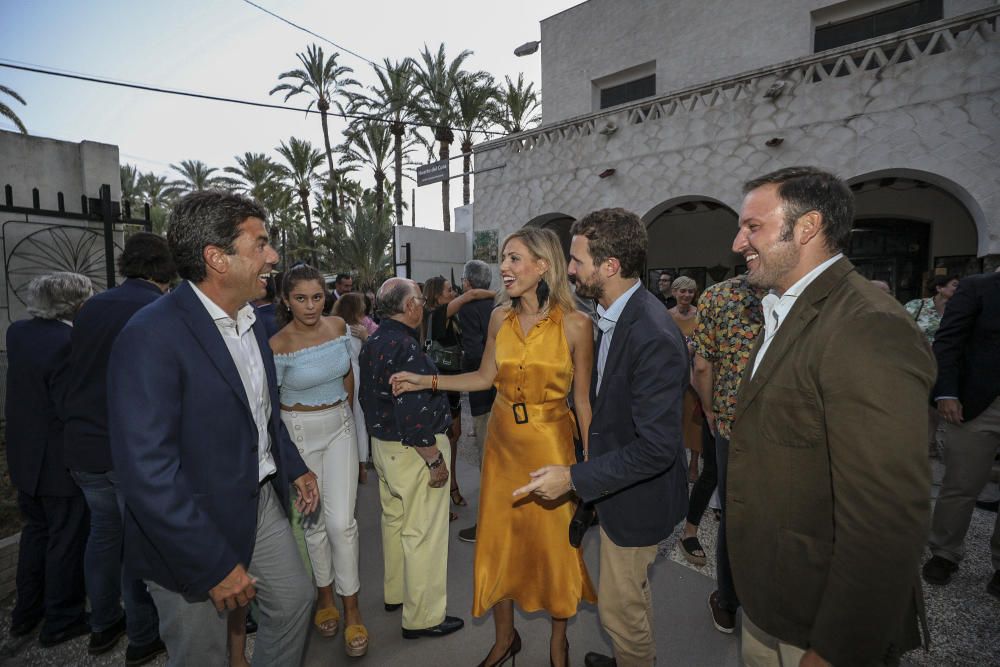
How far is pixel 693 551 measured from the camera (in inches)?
149

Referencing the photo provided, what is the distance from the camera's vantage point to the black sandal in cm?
374

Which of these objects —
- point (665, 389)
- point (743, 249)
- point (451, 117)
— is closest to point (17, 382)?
point (665, 389)

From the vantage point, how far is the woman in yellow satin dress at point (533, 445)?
239 cm

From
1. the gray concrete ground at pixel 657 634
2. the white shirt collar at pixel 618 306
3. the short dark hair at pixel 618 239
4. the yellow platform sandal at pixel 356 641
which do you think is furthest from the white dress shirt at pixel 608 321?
the yellow platform sandal at pixel 356 641

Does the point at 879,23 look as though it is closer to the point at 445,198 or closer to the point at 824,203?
the point at 824,203

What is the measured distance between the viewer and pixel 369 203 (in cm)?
3066

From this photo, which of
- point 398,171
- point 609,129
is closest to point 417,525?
point 609,129

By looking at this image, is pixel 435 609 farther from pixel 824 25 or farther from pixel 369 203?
pixel 369 203

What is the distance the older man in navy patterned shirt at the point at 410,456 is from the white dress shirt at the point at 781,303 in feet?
5.68

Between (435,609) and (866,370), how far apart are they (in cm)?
271

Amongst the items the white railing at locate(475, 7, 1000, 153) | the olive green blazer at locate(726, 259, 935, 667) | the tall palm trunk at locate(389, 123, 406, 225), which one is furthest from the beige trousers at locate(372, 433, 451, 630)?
the tall palm trunk at locate(389, 123, 406, 225)

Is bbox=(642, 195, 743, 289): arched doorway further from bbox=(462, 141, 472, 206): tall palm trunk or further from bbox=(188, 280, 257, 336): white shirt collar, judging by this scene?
bbox=(188, 280, 257, 336): white shirt collar

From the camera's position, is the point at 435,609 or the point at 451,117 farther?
the point at 451,117

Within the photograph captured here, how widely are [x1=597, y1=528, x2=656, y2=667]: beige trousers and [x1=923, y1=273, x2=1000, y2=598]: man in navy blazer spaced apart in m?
2.82
